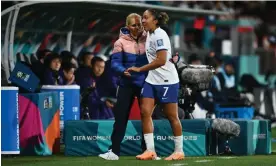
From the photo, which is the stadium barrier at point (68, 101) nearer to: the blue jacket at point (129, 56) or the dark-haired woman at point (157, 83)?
the blue jacket at point (129, 56)


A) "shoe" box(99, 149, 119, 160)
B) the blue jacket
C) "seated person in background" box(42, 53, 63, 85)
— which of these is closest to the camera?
the blue jacket

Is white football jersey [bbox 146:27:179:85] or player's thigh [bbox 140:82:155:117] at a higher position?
white football jersey [bbox 146:27:179:85]

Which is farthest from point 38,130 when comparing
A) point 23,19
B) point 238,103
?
point 238,103

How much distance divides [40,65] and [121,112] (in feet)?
15.1

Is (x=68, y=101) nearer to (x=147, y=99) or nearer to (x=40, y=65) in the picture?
(x=40, y=65)

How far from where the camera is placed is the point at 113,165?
13.8 meters

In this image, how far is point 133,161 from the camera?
567 inches

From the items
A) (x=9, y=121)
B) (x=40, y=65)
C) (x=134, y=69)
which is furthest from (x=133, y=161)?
(x=40, y=65)

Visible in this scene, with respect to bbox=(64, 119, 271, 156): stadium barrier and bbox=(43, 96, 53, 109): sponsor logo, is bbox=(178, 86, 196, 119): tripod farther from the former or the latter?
bbox=(43, 96, 53, 109): sponsor logo

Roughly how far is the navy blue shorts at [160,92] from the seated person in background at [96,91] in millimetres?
5686

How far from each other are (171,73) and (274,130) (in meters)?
8.84

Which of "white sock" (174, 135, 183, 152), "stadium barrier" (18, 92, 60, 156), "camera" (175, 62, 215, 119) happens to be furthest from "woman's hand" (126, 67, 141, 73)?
"stadium barrier" (18, 92, 60, 156)

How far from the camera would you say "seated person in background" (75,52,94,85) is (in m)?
20.2

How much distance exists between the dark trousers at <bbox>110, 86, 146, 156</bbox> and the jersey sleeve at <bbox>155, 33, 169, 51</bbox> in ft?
2.44
